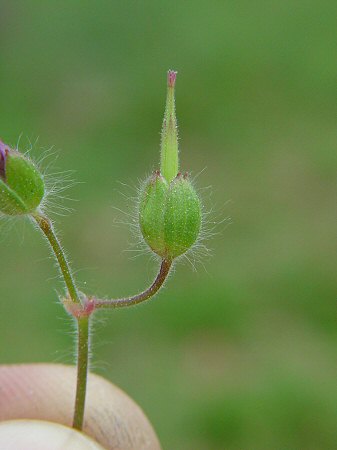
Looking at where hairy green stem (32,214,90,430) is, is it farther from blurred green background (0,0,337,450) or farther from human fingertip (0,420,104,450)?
blurred green background (0,0,337,450)

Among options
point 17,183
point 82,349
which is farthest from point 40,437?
point 17,183

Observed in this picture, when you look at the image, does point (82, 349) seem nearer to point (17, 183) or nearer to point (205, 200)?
point (17, 183)

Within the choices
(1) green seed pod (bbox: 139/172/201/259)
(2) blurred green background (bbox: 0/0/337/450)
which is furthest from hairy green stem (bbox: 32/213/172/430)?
(2) blurred green background (bbox: 0/0/337/450)

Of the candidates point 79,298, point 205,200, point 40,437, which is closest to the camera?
point 79,298

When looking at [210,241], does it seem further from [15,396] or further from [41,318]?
[15,396]

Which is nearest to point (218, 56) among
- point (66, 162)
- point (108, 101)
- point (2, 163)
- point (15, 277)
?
point (108, 101)
